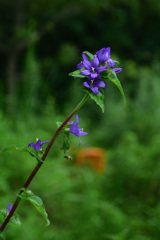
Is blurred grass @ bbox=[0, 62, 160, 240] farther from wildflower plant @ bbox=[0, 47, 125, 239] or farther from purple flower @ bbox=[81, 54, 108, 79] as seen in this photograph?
purple flower @ bbox=[81, 54, 108, 79]

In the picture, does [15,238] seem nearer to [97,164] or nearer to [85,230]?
[85,230]

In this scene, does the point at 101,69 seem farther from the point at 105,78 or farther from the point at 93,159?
the point at 93,159

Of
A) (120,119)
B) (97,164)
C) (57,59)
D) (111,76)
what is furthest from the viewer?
(57,59)

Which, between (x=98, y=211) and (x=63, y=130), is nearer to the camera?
(x=63, y=130)

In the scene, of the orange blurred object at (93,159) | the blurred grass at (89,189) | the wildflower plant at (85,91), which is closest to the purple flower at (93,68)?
the wildflower plant at (85,91)

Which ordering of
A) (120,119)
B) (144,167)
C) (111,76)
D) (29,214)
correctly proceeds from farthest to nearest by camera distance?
(120,119) < (144,167) < (29,214) < (111,76)

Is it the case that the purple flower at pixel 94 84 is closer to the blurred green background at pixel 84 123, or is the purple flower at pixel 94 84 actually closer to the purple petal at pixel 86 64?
the purple petal at pixel 86 64

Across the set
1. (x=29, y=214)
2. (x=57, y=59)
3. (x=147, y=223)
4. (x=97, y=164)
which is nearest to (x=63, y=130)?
(x=29, y=214)
